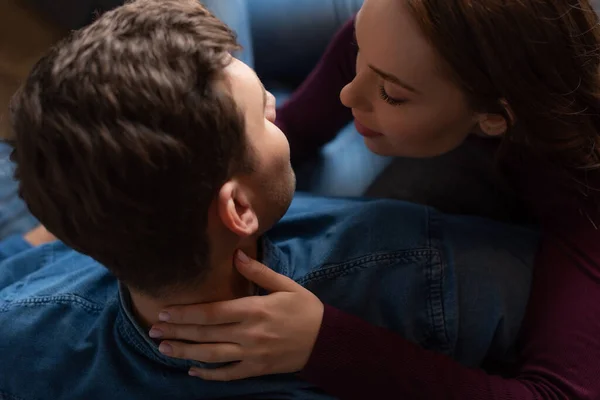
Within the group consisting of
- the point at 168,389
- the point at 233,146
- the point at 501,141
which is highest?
the point at 233,146

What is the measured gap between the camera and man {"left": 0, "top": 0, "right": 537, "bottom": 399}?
523mm

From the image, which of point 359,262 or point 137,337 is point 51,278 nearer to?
point 137,337

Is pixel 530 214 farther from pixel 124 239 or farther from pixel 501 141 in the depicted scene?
pixel 124 239

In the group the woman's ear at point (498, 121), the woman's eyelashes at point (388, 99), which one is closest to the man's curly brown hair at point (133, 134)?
the woman's eyelashes at point (388, 99)

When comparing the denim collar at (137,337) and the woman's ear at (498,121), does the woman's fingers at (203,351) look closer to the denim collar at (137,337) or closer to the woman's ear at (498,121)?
the denim collar at (137,337)

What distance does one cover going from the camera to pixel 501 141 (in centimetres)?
82

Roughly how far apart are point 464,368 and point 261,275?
26 cm

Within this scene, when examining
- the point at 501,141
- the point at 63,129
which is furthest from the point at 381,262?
the point at 63,129

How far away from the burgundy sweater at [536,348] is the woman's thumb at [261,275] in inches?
2.3

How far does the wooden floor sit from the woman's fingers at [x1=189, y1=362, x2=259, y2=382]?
0.58 metres

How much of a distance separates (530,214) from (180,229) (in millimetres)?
558

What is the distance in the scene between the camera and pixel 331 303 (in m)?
0.77

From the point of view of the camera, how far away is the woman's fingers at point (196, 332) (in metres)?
0.65

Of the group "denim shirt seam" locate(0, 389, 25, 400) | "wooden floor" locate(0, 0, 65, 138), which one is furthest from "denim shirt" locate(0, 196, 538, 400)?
"wooden floor" locate(0, 0, 65, 138)
